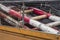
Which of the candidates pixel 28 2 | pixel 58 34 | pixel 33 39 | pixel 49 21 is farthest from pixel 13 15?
pixel 58 34

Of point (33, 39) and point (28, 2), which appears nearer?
point (33, 39)

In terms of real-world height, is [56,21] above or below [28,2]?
below

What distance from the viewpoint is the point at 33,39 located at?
110cm

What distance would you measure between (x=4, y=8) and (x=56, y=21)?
41 cm

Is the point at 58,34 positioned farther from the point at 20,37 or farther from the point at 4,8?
the point at 4,8

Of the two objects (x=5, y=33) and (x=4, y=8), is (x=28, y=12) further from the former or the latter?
(x=5, y=33)

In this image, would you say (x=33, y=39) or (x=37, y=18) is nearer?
(x=33, y=39)

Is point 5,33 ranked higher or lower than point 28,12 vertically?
lower

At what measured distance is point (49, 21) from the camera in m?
1.36

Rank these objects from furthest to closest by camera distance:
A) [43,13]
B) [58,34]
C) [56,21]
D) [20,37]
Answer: [43,13]
[56,21]
[20,37]
[58,34]

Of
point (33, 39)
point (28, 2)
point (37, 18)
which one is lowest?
point (33, 39)

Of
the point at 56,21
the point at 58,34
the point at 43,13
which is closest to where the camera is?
the point at 58,34

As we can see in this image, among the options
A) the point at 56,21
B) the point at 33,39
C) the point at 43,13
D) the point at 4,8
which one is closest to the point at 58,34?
the point at 33,39

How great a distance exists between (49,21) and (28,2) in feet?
0.70
